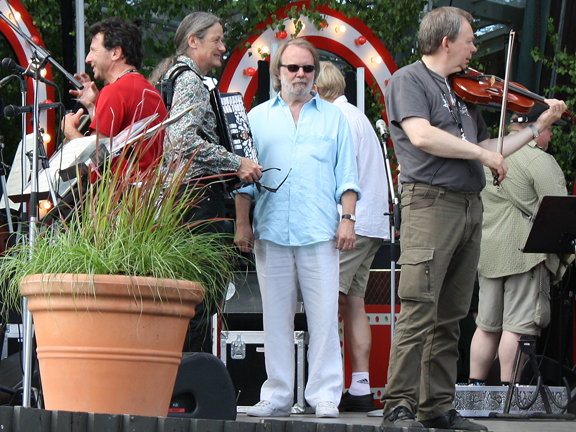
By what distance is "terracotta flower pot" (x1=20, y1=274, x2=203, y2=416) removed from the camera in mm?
2383

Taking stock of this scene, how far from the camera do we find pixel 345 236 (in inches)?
154

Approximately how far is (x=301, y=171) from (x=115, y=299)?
172 cm

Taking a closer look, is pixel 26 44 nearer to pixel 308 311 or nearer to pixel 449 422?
pixel 308 311

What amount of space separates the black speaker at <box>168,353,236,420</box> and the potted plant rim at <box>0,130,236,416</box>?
0.34m

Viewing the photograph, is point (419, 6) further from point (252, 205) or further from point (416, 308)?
point (416, 308)

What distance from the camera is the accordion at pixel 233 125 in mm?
3719

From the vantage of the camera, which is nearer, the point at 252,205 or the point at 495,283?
the point at 252,205

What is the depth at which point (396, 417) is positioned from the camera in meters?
3.17

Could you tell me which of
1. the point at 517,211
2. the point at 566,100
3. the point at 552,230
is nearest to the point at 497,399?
the point at 552,230

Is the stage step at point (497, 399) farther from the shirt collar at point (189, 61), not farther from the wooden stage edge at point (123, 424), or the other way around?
the wooden stage edge at point (123, 424)

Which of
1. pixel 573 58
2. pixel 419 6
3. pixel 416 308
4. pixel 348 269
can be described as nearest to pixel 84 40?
pixel 419 6

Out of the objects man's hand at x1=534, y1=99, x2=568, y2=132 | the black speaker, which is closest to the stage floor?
the black speaker

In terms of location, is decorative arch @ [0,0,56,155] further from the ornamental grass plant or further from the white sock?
the ornamental grass plant

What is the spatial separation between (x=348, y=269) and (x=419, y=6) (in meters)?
4.15
